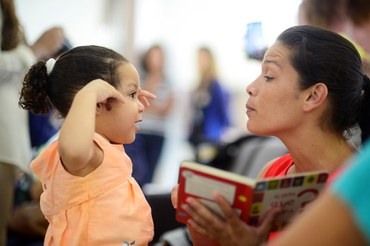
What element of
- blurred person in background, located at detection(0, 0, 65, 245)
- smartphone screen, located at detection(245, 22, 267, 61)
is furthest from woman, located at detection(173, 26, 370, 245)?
blurred person in background, located at detection(0, 0, 65, 245)

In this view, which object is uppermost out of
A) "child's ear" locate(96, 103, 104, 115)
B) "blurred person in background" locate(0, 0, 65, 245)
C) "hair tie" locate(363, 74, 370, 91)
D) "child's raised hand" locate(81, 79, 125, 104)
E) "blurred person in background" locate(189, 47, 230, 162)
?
"hair tie" locate(363, 74, 370, 91)

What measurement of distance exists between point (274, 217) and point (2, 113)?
4.79ft

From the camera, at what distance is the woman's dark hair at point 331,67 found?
1353mm

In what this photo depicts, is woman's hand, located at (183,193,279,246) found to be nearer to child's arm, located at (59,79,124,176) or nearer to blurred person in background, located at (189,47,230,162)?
child's arm, located at (59,79,124,176)

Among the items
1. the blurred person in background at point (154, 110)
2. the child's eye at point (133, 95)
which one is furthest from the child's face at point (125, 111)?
the blurred person in background at point (154, 110)

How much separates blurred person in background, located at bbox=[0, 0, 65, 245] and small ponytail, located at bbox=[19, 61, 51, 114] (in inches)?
28.6

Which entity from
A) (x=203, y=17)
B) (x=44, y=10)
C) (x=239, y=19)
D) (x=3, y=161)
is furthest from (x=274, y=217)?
(x=203, y=17)

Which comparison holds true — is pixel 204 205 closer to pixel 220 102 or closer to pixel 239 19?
pixel 220 102

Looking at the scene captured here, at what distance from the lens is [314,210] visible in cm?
64

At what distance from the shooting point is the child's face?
1.38m

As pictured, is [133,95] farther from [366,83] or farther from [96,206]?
[366,83]

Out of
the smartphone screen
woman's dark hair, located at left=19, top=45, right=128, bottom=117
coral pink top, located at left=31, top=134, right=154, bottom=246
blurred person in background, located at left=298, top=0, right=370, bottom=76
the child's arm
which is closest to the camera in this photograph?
the child's arm

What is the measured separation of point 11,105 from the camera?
7.27ft

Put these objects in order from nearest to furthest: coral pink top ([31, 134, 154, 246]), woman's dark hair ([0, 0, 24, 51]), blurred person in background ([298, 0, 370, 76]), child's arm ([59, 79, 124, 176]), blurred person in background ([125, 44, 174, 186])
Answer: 1. child's arm ([59, 79, 124, 176])
2. coral pink top ([31, 134, 154, 246])
3. blurred person in background ([298, 0, 370, 76])
4. woman's dark hair ([0, 0, 24, 51])
5. blurred person in background ([125, 44, 174, 186])
